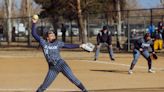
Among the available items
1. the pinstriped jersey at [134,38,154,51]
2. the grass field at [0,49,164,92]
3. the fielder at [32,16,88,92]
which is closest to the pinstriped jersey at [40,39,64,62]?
the fielder at [32,16,88,92]

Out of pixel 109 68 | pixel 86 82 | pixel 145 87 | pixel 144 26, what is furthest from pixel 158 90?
pixel 144 26

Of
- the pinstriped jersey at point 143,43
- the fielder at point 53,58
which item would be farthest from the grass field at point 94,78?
the fielder at point 53,58

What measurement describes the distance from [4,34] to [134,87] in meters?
46.2

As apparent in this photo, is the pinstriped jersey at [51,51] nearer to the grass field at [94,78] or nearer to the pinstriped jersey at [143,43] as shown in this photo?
the grass field at [94,78]

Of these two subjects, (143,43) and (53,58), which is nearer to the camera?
(53,58)

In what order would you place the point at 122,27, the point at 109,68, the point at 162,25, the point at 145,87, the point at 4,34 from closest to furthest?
the point at 145,87
the point at 109,68
the point at 162,25
the point at 122,27
the point at 4,34

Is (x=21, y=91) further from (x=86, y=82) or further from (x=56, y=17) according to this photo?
(x=56, y=17)

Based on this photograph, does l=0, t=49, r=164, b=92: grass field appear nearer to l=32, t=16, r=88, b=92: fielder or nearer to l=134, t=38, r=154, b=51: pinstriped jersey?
l=134, t=38, r=154, b=51: pinstriped jersey

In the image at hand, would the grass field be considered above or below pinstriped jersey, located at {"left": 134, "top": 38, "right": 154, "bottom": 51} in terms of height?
below

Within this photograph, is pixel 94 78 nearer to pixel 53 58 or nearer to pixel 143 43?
pixel 143 43

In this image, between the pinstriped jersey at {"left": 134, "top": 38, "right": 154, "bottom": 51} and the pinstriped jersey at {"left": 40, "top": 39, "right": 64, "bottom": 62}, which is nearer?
the pinstriped jersey at {"left": 40, "top": 39, "right": 64, "bottom": 62}

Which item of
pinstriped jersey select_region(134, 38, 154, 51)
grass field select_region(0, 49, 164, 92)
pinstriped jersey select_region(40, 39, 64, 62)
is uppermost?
pinstriped jersey select_region(40, 39, 64, 62)

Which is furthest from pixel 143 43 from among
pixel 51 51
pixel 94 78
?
pixel 51 51

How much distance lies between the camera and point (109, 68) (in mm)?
22453
